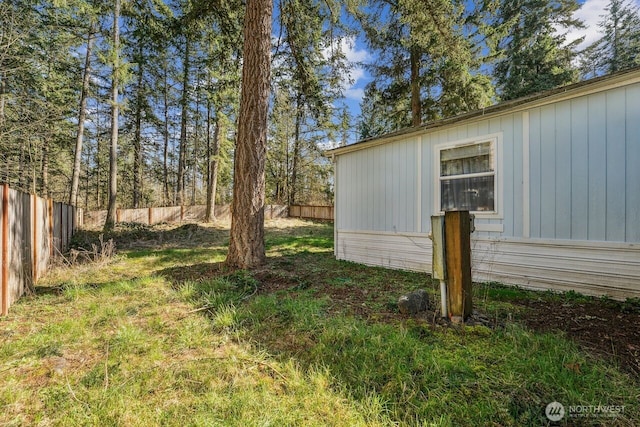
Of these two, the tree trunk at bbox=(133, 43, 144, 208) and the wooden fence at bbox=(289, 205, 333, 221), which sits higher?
the tree trunk at bbox=(133, 43, 144, 208)

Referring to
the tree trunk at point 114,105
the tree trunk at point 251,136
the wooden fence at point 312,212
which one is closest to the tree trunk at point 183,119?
the tree trunk at point 114,105

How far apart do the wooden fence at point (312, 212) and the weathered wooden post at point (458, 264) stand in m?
15.6

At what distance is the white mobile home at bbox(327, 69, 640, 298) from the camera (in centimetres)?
339

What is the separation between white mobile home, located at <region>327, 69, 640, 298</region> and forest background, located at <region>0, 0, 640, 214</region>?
7.93 feet

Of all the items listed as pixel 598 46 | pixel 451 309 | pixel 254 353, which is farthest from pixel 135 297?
pixel 598 46

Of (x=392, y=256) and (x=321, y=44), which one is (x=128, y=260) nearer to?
(x=392, y=256)

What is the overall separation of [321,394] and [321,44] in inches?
275

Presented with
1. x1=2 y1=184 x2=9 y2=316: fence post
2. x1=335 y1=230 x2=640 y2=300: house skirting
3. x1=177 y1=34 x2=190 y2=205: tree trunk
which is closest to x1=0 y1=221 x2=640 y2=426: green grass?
x1=2 y1=184 x2=9 y2=316: fence post

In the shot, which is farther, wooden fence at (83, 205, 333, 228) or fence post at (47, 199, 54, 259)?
wooden fence at (83, 205, 333, 228)

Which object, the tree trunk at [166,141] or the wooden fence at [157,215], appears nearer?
the wooden fence at [157,215]

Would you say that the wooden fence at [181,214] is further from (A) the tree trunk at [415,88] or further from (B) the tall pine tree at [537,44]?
(B) the tall pine tree at [537,44]

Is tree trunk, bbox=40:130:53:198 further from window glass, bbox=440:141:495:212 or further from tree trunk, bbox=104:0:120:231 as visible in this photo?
window glass, bbox=440:141:495:212

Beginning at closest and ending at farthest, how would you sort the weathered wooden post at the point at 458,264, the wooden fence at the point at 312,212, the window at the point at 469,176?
the weathered wooden post at the point at 458,264, the window at the point at 469,176, the wooden fence at the point at 312,212

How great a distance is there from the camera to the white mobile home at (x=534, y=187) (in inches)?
133
